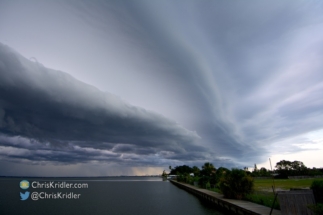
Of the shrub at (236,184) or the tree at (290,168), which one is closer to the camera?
the shrub at (236,184)

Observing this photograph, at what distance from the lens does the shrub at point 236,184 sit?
97.7 feet

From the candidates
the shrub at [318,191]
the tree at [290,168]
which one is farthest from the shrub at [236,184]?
the tree at [290,168]

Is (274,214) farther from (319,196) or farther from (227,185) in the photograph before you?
(227,185)

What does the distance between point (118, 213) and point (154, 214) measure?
5.14 meters

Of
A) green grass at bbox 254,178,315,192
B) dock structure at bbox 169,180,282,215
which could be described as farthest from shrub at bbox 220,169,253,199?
green grass at bbox 254,178,315,192

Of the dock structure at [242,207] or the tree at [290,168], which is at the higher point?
the tree at [290,168]

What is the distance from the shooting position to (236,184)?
3028 centimetres

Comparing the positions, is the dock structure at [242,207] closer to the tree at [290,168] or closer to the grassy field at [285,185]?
the grassy field at [285,185]

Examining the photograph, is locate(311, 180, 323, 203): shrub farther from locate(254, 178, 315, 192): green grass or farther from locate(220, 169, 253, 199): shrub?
locate(254, 178, 315, 192): green grass

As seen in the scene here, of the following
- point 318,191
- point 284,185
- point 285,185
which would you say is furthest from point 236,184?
point 284,185

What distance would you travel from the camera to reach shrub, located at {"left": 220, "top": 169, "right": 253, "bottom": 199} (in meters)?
29.8

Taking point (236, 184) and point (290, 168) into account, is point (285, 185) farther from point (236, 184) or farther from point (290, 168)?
point (290, 168)

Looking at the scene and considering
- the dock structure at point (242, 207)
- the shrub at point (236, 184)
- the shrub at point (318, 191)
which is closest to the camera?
the shrub at point (318, 191)

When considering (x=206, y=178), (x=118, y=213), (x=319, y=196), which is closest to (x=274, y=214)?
(x=319, y=196)
